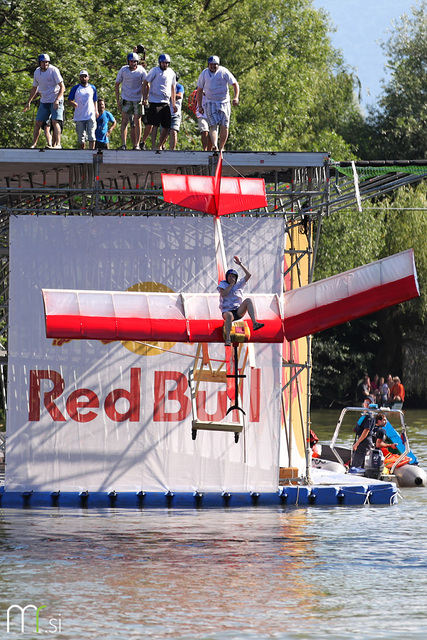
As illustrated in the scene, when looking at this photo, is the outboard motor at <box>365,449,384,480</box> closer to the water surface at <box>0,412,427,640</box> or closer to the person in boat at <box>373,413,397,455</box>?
the person in boat at <box>373,413,397,455</box>

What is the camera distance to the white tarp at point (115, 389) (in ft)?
63.1

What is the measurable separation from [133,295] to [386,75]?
42568mm

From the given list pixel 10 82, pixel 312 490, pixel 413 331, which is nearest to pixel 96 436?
pixel 312 490

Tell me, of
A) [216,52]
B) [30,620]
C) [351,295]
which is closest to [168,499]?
[351,295]

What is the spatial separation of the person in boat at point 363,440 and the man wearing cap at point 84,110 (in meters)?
8.20

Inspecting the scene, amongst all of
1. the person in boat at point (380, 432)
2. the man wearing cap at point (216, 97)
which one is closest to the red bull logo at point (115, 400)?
the man wearing cap at point (216, 97)

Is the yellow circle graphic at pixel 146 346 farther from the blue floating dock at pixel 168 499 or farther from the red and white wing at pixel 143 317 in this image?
the blue floating dock at pixel 168 499

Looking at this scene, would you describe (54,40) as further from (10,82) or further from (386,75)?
(386,75)

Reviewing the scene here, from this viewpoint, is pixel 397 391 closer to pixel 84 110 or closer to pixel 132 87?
pixel 84 110

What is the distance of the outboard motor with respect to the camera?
73.0ft

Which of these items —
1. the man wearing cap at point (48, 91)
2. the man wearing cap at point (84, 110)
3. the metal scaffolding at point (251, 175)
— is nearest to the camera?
the metal scaffolding at point (251, 175)

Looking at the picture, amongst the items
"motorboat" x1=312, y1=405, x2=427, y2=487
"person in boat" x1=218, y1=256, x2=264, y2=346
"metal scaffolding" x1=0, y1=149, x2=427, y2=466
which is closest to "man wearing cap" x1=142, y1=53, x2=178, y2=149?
"metal scaffolding" x1=0, y1=149, x2=427, y2=466

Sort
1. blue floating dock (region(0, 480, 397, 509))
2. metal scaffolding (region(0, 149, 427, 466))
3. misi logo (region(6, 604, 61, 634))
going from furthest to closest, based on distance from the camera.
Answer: metal scaffolding (region(0, 149, 427, 466))
blue floating dock (region(0, 480, 397, 509))
misi logo (region(6, 604, 61, 634))

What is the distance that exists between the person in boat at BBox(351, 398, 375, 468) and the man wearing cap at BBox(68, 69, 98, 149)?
8.20 m
